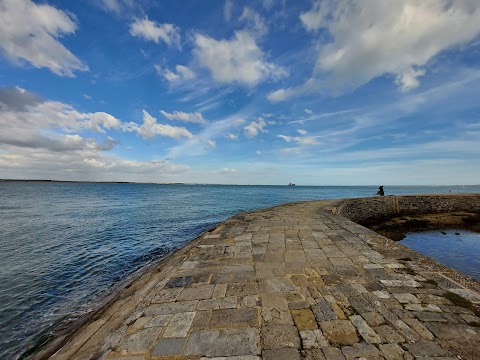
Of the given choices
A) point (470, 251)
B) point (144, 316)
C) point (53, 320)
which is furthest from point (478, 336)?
point (470, 251)

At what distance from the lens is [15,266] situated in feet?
27.7

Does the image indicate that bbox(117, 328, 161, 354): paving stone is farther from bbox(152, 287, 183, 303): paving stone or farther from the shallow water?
the shallow water

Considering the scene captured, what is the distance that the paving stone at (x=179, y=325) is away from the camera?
9.50ft

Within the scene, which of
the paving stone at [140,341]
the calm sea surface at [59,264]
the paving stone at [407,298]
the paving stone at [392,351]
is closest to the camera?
the paving stone at [392,351]

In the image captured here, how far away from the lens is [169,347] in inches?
105

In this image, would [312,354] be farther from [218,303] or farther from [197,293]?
[197,293]

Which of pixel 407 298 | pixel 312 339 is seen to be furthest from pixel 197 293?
pixel 407 298

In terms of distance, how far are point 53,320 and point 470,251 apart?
15.1 m

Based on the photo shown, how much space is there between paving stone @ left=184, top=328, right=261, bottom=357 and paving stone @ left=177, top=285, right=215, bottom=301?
0.91 metres

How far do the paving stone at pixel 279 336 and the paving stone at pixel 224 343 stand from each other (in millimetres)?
99

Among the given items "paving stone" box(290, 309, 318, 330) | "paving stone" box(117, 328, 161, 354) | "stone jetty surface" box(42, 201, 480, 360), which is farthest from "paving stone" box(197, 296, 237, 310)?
"paving stone" box(290, 309, 318, 330)

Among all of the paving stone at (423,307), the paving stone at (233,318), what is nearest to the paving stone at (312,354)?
the paving stone at (233,318)

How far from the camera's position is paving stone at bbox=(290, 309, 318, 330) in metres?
2.90

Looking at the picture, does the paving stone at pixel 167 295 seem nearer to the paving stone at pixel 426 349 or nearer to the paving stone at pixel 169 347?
the paving stone at pixel 169 347
